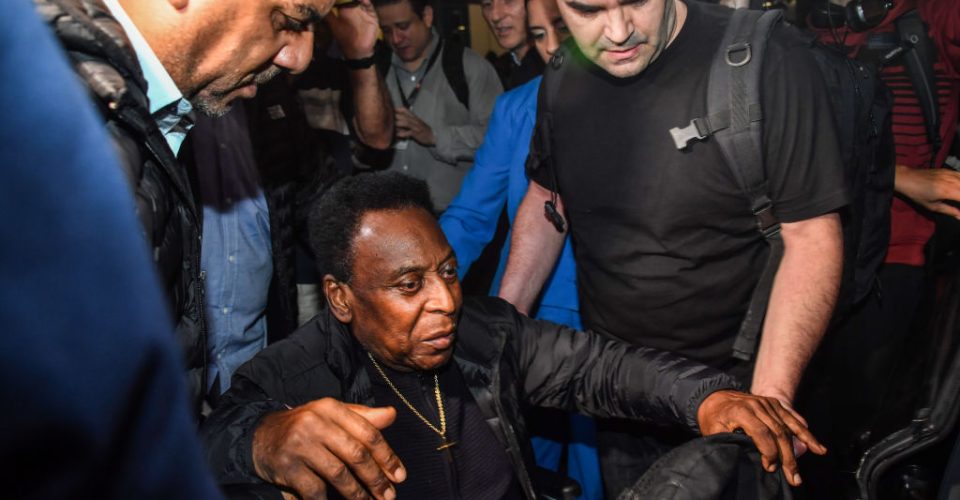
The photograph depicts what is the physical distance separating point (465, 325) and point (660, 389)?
0.62m

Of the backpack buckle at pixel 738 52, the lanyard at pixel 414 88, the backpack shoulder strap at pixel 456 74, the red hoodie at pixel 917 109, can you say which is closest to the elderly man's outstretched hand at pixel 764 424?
the backpack buckle at pixel 738 52

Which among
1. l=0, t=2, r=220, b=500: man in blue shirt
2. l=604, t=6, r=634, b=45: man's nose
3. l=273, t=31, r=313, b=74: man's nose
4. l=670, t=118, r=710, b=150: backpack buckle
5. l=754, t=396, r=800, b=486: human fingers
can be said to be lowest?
l=754, t=396, r=800, b=486: human fingers

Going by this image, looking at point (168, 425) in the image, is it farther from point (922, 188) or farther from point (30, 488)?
point (922, 188)

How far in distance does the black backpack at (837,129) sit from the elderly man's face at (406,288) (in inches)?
32.8

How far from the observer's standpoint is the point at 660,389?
209 centimetres

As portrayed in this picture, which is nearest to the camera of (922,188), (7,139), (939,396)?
(7,139)

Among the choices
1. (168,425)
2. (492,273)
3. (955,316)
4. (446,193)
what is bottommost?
(492,273)

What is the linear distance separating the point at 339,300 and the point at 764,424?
1.25m

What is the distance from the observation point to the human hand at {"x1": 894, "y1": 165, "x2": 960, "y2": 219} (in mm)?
2920

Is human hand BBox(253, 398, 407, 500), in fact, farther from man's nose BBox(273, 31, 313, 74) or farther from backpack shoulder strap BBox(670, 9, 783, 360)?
backpack shoulder strap BBox(670, 9, 783, 360)

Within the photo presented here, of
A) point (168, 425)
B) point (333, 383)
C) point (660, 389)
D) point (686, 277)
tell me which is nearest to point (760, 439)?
point (660, 389)

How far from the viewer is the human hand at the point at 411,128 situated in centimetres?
436

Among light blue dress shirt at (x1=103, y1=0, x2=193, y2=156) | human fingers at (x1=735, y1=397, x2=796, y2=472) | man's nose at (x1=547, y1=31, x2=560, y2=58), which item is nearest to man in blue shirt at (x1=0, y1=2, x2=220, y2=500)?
light blue dress shirt at (x1=103, y1=0, x2=193, y2=156)

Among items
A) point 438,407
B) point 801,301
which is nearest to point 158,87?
point 438,407
